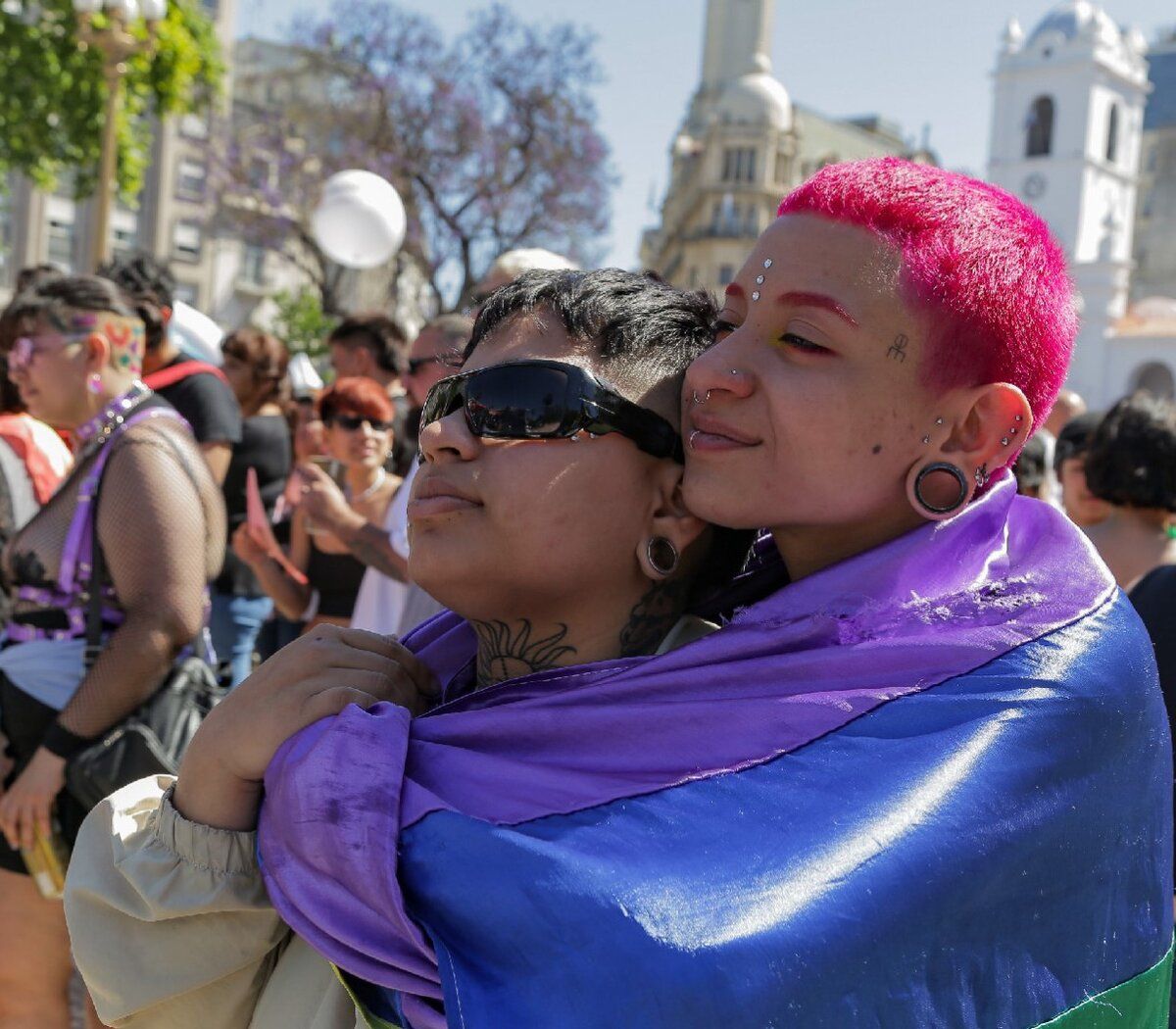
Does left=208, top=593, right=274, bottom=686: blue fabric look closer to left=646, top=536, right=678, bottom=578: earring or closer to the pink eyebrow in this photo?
left=646, top=536, right=678, bottom=578: earring

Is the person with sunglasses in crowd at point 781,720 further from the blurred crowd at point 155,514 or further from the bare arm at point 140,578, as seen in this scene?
the bare arm at point 140,578

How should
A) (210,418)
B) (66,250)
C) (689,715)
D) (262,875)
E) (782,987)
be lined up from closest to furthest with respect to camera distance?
(782,987), (689,715), (262,875), (210,418), (66,250)

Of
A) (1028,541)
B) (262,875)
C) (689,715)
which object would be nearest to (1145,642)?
(1028,541)

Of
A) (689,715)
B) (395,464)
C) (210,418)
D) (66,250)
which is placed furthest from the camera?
(66,250)

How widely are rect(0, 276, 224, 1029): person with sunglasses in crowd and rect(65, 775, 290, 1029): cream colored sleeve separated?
5.29 feet

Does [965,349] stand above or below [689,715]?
above

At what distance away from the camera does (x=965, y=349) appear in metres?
1.53

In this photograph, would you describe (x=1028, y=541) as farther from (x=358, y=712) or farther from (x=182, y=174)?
(x=182, y=174)

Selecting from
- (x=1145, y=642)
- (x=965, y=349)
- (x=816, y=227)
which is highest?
(x=816, y=227)

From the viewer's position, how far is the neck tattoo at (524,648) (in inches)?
68.6

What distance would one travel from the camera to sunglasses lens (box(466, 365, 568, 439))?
65.4 inches

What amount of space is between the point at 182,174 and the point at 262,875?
157 feet

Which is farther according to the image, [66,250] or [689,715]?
[66,250]

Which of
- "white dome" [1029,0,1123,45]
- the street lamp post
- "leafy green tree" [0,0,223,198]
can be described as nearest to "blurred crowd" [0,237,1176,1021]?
the street lamp post
